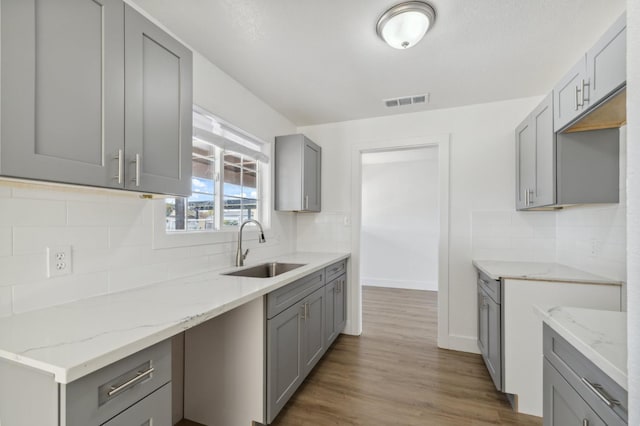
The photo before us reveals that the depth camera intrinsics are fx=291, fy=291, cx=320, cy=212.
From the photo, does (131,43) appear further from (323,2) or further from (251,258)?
(251,258)

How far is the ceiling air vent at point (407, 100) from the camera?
2.68 metres

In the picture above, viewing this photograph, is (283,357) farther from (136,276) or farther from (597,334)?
(597,334)

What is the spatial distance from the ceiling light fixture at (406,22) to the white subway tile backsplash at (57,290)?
195 cm

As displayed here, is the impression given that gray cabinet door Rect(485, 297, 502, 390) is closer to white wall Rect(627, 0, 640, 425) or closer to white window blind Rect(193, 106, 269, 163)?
white wall Rect(627, 0, 640, 425)

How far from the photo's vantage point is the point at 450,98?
2.71 metres

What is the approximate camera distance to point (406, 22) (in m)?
1.58

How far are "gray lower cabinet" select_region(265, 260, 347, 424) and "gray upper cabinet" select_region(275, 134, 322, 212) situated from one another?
75 cm

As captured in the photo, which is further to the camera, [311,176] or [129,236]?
[311,176]

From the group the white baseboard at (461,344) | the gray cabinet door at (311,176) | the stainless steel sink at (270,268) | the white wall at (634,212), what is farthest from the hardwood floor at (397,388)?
the white wall at (634,212)

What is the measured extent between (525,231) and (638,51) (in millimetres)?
2498

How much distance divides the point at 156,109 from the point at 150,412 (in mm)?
1186

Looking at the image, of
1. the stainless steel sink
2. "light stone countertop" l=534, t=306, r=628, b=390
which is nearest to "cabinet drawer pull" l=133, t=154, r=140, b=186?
the stainless steel sink

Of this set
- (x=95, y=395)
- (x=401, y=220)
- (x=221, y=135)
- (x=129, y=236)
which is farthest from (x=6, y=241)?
(x=401, y=220)

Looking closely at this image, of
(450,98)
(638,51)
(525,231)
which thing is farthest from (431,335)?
(638,51)
